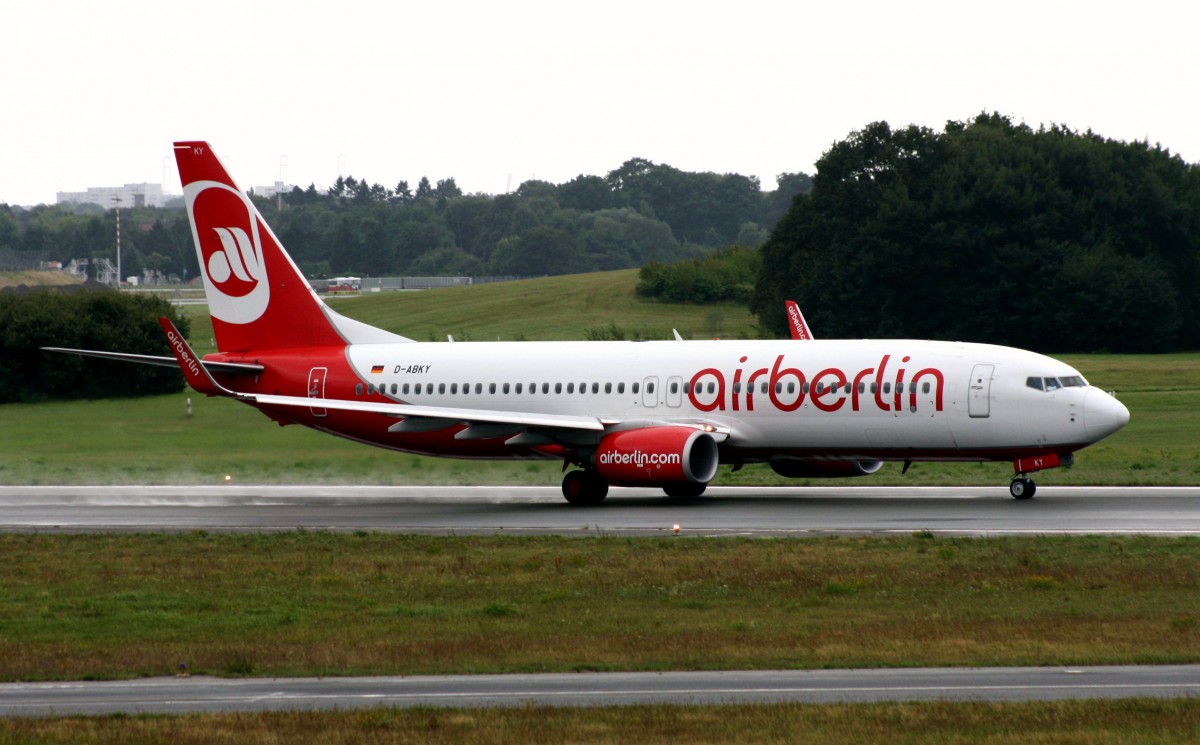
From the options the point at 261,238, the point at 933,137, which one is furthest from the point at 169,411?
the point at 933,137

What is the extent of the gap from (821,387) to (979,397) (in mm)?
3347

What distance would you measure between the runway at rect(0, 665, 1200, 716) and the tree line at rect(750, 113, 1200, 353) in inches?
2956

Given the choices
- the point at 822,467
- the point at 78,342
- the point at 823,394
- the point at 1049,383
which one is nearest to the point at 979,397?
the point at 1049,383

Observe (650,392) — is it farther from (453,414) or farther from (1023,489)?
(1023,489)

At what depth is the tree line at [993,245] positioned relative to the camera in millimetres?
88625

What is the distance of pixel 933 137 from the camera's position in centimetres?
10069

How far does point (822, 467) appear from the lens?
36.9 metres

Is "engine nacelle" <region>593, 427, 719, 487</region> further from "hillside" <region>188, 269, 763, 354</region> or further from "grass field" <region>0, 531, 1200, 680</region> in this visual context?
"hillside" <region>188, 269, 763, 354</region>

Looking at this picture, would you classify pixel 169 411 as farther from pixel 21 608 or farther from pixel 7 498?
pixel 21 608

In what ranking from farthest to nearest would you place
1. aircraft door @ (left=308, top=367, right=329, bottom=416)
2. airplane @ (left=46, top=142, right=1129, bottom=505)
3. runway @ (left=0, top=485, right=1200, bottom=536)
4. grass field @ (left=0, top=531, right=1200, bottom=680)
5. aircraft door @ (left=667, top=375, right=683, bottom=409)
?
aircraft door @ (left=308, top=367, right=329, bottom=416)
aircraft door @ (left=667, top=375, right=683, bottom=409)
airplane @ (left=46, top=142, right=1129, bottom=505)
runway @ (left=0, top=485, right=1200, bottom=536)
grass field @ (left=0, top=531, right=1200, bottom=680)

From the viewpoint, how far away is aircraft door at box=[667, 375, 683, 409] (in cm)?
3688

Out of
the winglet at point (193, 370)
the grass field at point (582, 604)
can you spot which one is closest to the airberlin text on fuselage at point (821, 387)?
the grass field at point (582, 604)

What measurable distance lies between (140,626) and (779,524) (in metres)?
13.8

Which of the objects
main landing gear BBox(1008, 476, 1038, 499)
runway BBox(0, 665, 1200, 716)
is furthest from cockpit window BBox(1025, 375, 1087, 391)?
runway BBox(0, 665, 1200, 716)
